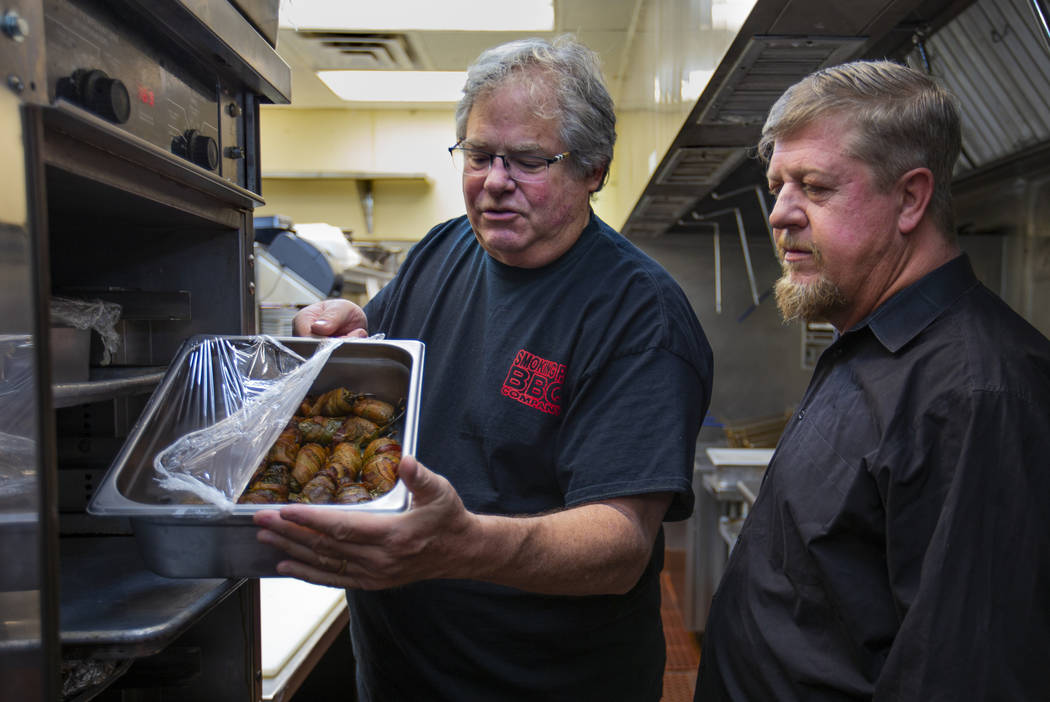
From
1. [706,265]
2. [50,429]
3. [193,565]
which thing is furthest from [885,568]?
[706,265]

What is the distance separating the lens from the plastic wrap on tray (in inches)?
32.0

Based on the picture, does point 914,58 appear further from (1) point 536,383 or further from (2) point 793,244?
(1) point 536,383

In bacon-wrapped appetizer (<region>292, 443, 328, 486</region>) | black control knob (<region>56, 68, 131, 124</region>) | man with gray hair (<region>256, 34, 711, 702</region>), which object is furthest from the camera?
man with gray hair (<region>256, 34, 711, 702</region>)

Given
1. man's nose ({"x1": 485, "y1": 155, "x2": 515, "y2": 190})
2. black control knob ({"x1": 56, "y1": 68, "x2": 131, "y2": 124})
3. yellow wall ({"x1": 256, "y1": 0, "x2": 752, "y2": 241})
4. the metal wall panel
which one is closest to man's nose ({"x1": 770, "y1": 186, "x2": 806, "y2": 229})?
man's nose ({"x1": 485, "y1": 155, "x2": 515, "y2": 190})

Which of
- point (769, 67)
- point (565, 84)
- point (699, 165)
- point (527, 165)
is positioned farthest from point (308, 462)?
point (699, 165)

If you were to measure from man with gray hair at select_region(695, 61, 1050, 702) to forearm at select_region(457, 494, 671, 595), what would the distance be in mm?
276

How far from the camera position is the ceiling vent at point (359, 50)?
3902 millimetres

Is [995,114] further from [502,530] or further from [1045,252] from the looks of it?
[502,530]

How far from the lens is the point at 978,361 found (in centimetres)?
94

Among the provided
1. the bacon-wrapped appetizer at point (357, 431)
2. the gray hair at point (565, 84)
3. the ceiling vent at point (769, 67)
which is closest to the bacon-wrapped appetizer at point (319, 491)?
the bacon-wrapped appetizer at point (357, 431)

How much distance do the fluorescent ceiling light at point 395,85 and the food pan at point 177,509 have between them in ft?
13.8

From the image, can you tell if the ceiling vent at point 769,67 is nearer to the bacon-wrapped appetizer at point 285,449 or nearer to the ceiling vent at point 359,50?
the bacon-wrapped appetizer at point 285,449

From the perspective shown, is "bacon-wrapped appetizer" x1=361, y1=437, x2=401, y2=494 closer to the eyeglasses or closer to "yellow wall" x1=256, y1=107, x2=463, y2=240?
the eyeglasses

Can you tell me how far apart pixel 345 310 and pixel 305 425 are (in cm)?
27
